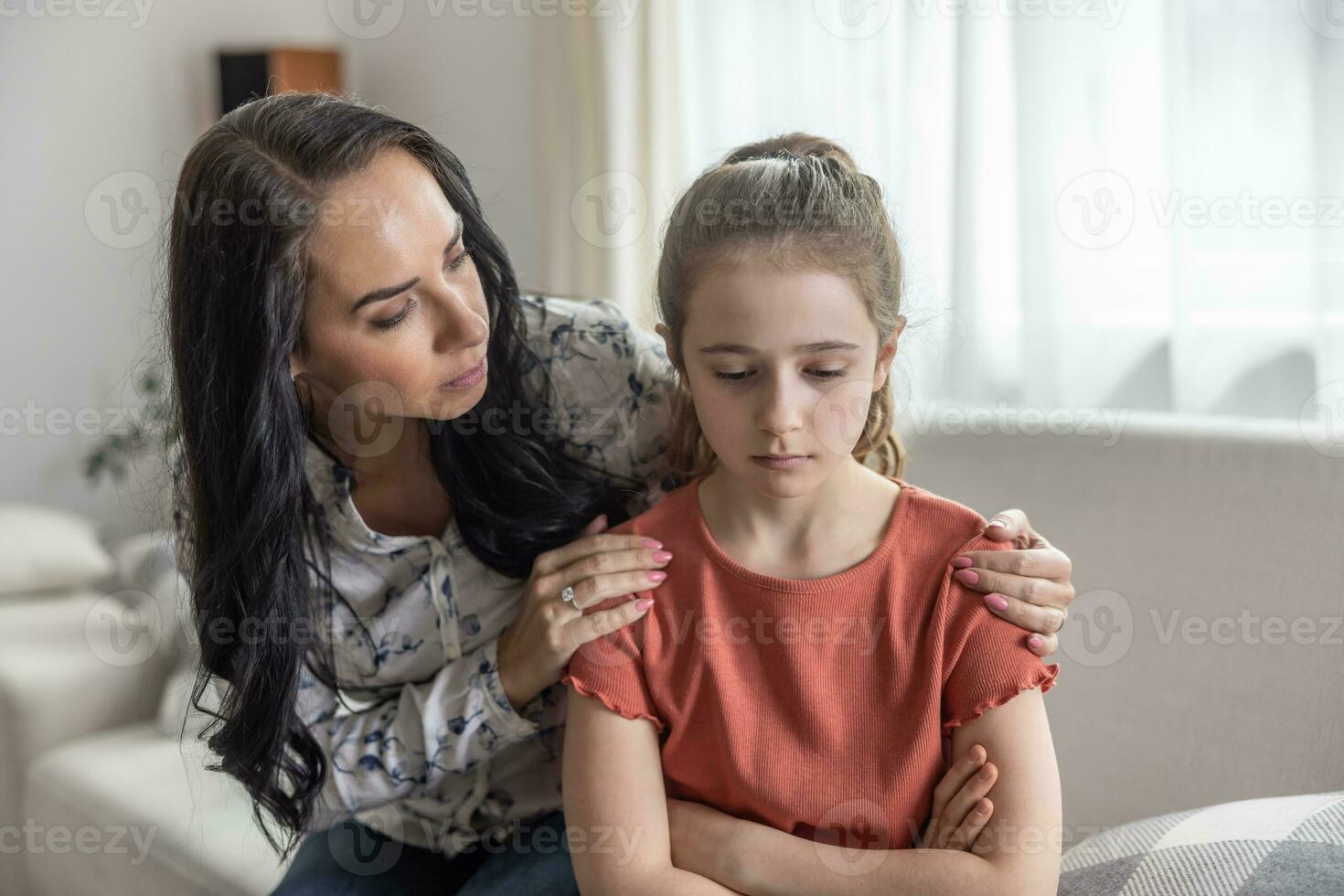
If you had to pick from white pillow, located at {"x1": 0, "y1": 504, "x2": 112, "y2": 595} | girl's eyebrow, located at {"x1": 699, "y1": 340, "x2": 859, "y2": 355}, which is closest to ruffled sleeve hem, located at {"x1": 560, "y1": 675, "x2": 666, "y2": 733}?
girl's eyebrow, located at {"x1": 699, "y1": 340, "x2": 859, "y2": 355}

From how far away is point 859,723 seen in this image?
107 cm

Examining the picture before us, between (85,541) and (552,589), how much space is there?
1795 mm

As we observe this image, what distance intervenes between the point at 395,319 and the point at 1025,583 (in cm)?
67

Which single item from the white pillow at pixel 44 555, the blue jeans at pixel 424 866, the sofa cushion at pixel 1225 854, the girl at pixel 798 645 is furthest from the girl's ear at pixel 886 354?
the white pillow at pixel 44 555

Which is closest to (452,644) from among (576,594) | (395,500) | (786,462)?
(395,500)

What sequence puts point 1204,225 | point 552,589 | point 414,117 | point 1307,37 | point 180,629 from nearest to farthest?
point 552,589 → point 1307,37 → point 1204,225 → point 180,629 → point 414,117

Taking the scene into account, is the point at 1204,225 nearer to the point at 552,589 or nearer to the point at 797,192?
the point at 797,192

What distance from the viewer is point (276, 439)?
120 cm

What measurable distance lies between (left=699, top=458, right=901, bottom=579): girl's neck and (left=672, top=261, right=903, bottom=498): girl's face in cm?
7

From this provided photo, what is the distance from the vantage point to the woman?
1.13 m

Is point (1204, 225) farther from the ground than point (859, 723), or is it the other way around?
point (1204, 225)

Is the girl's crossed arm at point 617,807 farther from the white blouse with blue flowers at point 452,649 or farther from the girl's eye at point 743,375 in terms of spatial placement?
the girl's eye at point 743,375

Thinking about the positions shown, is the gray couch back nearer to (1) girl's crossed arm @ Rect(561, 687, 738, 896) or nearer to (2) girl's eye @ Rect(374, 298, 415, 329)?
(1) girl's crossed arm @ Rect(561, 687, 738, 896)

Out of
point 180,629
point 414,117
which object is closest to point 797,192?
point 180,629
